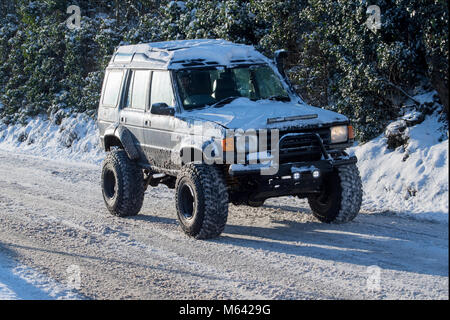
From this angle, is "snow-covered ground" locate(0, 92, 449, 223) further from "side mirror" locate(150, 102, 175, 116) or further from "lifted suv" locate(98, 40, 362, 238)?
"side mirror" locate(150, 102, 175, 116)

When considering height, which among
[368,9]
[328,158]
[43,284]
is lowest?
[43,284]

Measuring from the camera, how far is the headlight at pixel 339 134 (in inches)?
300

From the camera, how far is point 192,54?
856 centimetres

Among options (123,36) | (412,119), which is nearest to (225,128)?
(412,119)

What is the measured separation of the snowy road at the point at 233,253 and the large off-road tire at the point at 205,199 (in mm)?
180

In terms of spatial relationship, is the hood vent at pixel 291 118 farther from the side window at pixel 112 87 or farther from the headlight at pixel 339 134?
the side window at pixel 112 87

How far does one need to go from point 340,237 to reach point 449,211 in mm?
5298

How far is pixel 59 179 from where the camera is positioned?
12.6m

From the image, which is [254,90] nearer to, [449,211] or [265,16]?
[265,16]

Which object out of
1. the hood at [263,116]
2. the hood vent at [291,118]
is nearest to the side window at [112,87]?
the hood at [263,116]

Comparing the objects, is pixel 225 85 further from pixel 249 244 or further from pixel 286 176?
pixel 249 244

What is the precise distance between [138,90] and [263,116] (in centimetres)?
236

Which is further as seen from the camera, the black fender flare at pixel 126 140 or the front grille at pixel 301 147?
the black fender flare at pixel 126 140

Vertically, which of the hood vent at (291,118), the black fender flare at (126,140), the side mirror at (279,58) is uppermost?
the side mirror at (279,58)
